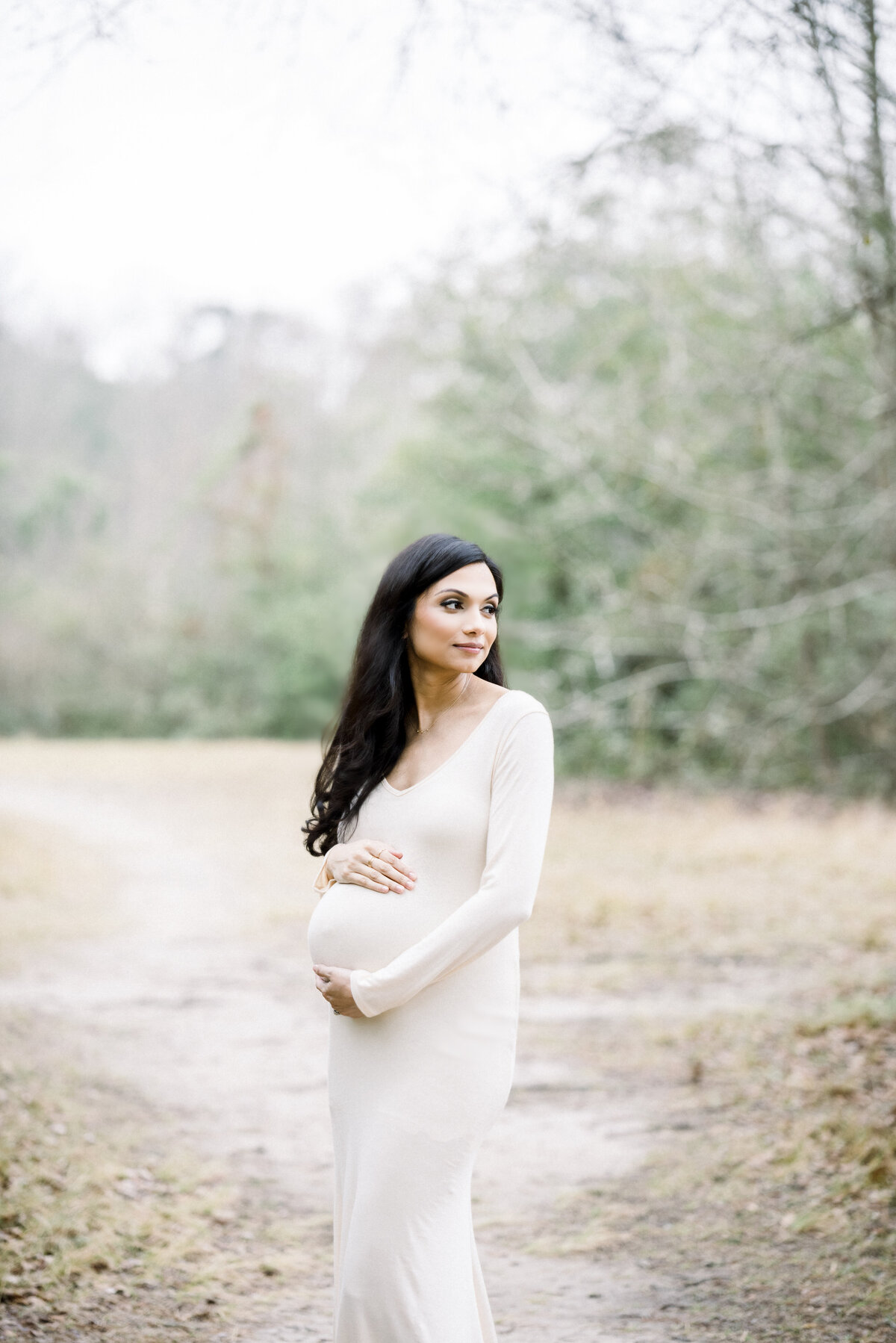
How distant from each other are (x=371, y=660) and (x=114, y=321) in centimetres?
2460

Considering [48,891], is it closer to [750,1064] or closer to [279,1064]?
[279,1064]

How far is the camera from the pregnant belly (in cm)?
249

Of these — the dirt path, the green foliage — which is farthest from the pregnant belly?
the green foliage

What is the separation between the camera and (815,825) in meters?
13.7

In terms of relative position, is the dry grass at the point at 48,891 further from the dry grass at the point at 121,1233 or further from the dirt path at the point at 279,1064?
the dry grass at the point at 121,1233

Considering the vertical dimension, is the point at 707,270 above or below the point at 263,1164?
above

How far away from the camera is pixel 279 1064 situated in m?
6.61

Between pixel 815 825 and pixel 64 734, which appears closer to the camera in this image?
pixel 815 825

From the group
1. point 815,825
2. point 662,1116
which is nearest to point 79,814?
point 815,825

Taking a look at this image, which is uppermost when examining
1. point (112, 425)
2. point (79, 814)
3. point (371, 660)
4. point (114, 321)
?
point (114, 321)

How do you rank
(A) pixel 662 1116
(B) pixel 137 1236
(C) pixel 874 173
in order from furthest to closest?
1. (A) pixel 662 1116
2. (C) pixel 874 173
3. (B) pixel 137 1236

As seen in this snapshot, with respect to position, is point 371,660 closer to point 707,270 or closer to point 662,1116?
point 662,1116

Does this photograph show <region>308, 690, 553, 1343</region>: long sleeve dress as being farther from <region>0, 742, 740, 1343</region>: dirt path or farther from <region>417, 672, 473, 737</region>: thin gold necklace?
<region>0, 742, 740, 1343</region>: dirt path

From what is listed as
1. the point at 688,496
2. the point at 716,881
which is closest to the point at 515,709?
the point at 716,881
